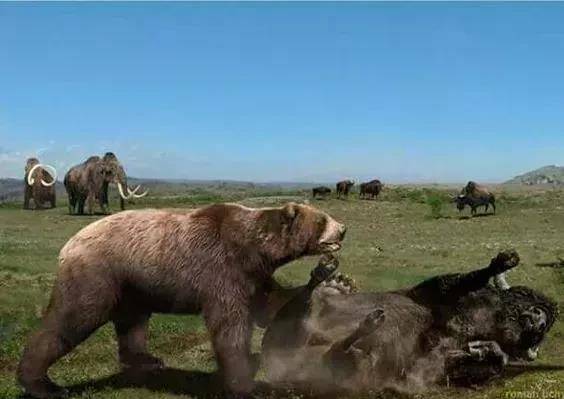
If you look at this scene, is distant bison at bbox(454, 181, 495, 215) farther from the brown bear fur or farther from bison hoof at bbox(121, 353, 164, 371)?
the brown bear fur

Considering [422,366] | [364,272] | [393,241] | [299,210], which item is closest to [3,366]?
[299,210]

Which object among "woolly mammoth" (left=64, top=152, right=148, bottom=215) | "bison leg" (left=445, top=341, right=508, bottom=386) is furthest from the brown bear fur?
"woolly mammoth" (left=64, top=152, right=148, bottom=215)

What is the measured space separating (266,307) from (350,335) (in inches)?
61.6

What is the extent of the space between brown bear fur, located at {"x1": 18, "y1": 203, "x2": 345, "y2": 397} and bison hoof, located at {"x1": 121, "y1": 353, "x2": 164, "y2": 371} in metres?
1.30

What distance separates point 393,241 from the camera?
3356 cm

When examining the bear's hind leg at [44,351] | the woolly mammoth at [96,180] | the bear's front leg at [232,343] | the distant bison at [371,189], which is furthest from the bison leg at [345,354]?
the distant bison at [371,189]

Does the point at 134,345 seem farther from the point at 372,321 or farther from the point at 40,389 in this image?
the point at 372,321

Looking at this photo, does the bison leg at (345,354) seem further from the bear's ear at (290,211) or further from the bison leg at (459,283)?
the bear's ear at (290,211)

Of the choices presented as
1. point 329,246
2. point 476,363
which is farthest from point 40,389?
point 476,363

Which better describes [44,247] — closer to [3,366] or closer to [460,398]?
[3,366]

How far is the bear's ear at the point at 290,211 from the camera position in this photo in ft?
38.4

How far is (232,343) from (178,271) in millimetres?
1299

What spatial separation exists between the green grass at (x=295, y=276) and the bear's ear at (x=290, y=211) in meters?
2.59

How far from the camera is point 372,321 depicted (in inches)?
427
